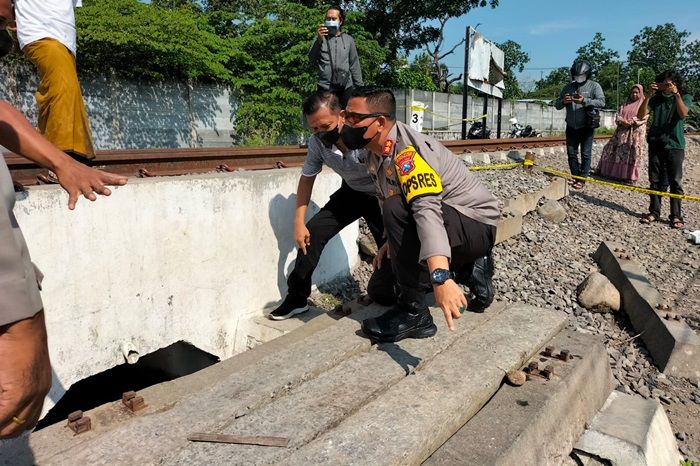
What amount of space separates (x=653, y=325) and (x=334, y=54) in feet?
14.4

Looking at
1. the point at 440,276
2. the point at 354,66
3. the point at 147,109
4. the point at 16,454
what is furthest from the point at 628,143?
the point at 147,109

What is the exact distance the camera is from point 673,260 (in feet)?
20.7

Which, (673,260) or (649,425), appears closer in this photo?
(649,425)

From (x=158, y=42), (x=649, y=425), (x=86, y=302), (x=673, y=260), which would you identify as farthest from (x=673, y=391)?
(x=158, y=42)

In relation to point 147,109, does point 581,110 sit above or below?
below

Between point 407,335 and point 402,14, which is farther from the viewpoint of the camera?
point 402,14

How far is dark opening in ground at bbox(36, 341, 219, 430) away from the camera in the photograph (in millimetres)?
4469

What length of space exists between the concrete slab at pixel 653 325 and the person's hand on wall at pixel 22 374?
3952 millimetres

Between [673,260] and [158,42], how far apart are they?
1157cm

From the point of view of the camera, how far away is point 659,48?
96.1m

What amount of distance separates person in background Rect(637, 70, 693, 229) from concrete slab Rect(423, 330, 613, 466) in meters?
5.65

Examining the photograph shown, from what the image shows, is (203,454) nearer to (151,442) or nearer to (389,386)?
(151,442)

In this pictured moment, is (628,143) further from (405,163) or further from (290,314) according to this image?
(405,163)

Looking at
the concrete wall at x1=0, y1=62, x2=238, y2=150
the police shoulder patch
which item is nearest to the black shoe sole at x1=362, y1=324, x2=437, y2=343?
the police shoulder patch
